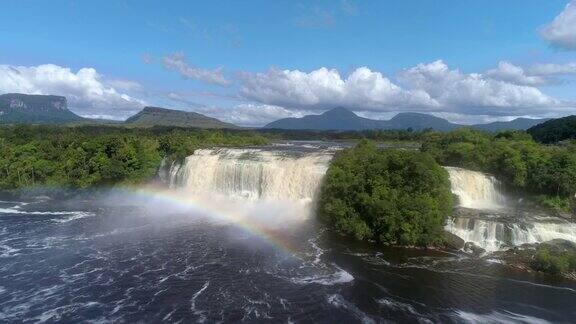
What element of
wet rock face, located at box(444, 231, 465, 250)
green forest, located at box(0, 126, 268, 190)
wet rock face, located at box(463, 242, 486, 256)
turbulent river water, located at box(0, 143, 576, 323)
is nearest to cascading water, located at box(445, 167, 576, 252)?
turbulent river water, located at box(0, 143, 576, 323)

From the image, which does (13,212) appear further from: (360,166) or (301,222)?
(360,166)

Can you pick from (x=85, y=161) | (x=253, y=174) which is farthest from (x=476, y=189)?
(x=85, y=161)

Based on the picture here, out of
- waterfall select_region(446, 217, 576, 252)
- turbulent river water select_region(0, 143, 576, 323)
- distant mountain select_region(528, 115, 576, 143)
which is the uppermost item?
distant mountain select_region(528, 115, 576, 143)

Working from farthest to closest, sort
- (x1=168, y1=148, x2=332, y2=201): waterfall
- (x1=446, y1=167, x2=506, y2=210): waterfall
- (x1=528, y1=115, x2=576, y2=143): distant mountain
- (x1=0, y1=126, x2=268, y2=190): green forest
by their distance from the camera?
(x1=528, y1=115, x2=576, y2=143): distant mountain, (x1=0, y1=126, x2=268, y2=190): green forest, (x1=168, y1=148, x2=332, y2=201): waterfall, (x1=446, y1=167, x2=506, y2=210): waterfall

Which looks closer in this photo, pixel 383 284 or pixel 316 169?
pixel 383 284

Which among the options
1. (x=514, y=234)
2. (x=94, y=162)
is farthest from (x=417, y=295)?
(x=94, y=162)

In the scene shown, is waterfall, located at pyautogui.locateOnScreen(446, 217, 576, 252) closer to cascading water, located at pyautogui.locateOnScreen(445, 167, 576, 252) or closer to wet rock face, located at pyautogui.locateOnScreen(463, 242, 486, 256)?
cascading water, located at pyautogui.locateOnScreen(445, 167, 576, 252)
